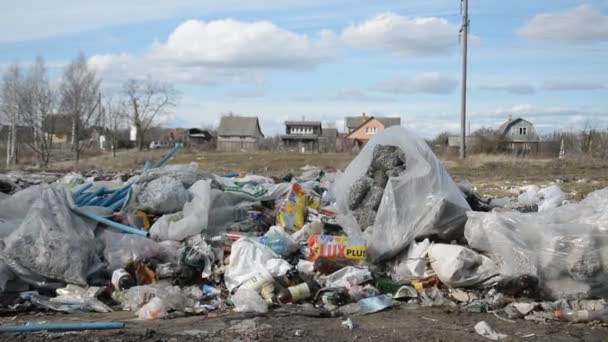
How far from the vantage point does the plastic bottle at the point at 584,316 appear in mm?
3881

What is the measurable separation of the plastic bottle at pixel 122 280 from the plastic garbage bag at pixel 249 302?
906 millimetres

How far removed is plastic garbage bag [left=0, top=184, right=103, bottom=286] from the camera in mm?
4508

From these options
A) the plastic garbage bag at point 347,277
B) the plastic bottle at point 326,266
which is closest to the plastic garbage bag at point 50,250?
the plastic bottle at point 326,266

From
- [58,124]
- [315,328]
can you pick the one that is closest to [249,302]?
[315,328]

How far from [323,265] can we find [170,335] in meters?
A: 1.56

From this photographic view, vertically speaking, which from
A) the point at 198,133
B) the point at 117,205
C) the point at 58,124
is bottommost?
the point at 117,205

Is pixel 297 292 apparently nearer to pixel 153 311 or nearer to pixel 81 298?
pixel 153 311

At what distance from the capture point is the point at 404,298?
14.4ft

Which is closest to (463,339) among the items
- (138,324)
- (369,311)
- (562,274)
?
(369,311)

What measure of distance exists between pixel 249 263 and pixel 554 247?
7.41 ft

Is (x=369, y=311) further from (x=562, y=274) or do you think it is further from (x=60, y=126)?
(x=60, y=126)

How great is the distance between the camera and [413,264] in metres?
4.77

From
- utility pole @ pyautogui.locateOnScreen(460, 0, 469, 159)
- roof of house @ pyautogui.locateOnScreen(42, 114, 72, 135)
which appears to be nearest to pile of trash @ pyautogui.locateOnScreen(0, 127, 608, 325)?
utility pole @ pyautogui.locateOnScreen(460, 0, 469, 159)

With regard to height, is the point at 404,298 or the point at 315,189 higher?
the point at 315,189
